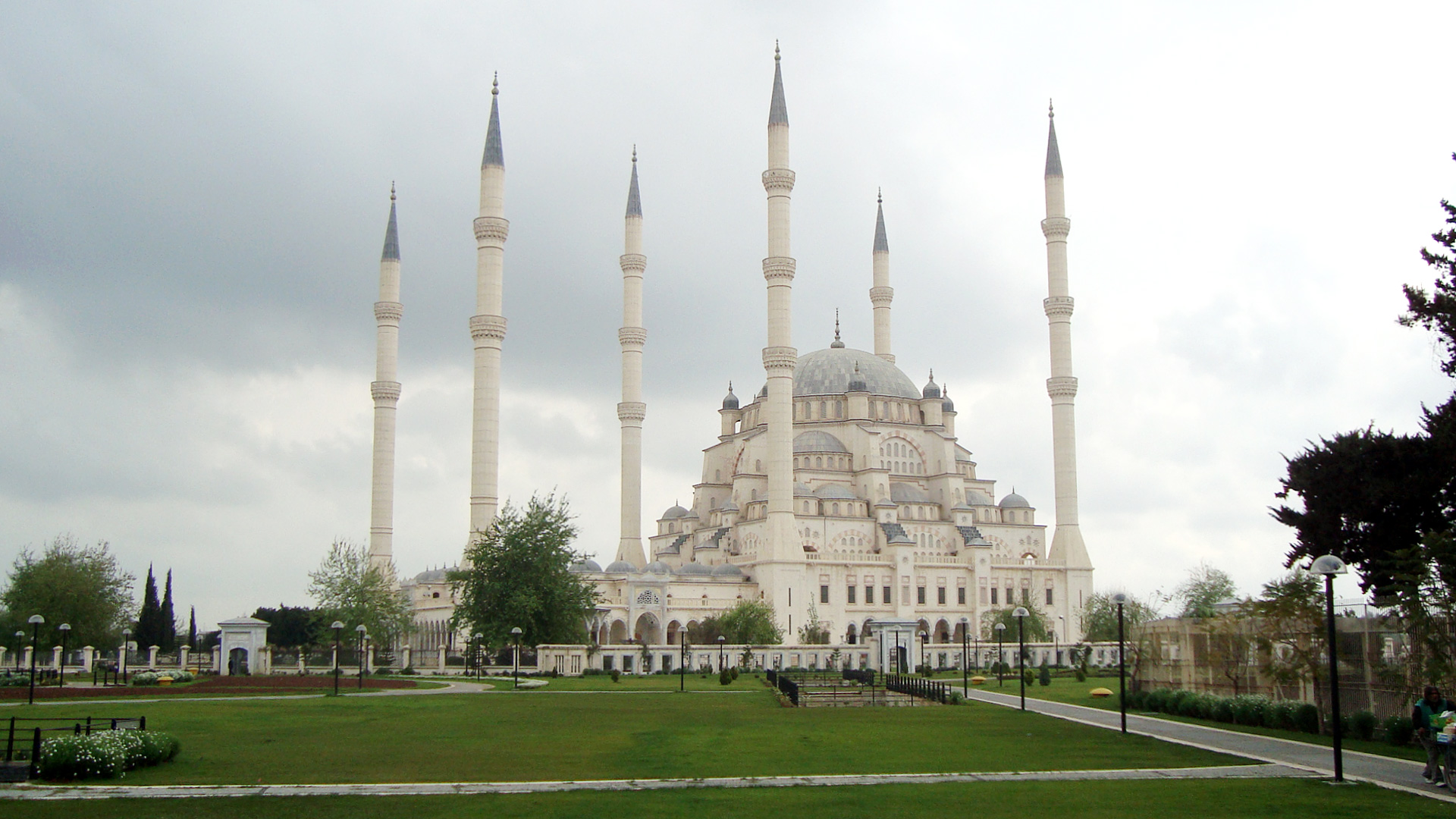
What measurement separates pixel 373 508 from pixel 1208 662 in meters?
47.2

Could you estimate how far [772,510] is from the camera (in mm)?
64188

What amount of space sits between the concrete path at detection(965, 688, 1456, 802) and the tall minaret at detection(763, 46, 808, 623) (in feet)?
105

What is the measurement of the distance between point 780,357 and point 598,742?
138 feet

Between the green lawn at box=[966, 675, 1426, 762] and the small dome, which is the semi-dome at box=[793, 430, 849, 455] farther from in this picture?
the green lawn at box=[966, 675, 1426, 762]

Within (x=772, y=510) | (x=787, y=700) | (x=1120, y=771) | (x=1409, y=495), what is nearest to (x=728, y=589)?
(x=772, y=510)

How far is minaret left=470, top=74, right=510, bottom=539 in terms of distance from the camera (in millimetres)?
60938

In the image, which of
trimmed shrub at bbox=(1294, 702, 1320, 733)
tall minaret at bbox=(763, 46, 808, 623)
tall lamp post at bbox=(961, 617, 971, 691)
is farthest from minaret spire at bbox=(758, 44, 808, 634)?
trimmed shrub at bbox=(1294, 702, 1320, 733)

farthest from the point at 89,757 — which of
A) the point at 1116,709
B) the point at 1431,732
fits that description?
the point at 1116,709

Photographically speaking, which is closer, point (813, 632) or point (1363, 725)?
point (1363, 725)

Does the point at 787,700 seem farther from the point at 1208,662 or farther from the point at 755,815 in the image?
the point at 755,815

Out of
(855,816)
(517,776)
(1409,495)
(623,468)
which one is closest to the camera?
(855,816)

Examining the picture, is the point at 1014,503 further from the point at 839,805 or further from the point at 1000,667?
the point at 839,805

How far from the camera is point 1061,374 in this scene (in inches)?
2810

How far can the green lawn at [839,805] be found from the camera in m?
13.8
